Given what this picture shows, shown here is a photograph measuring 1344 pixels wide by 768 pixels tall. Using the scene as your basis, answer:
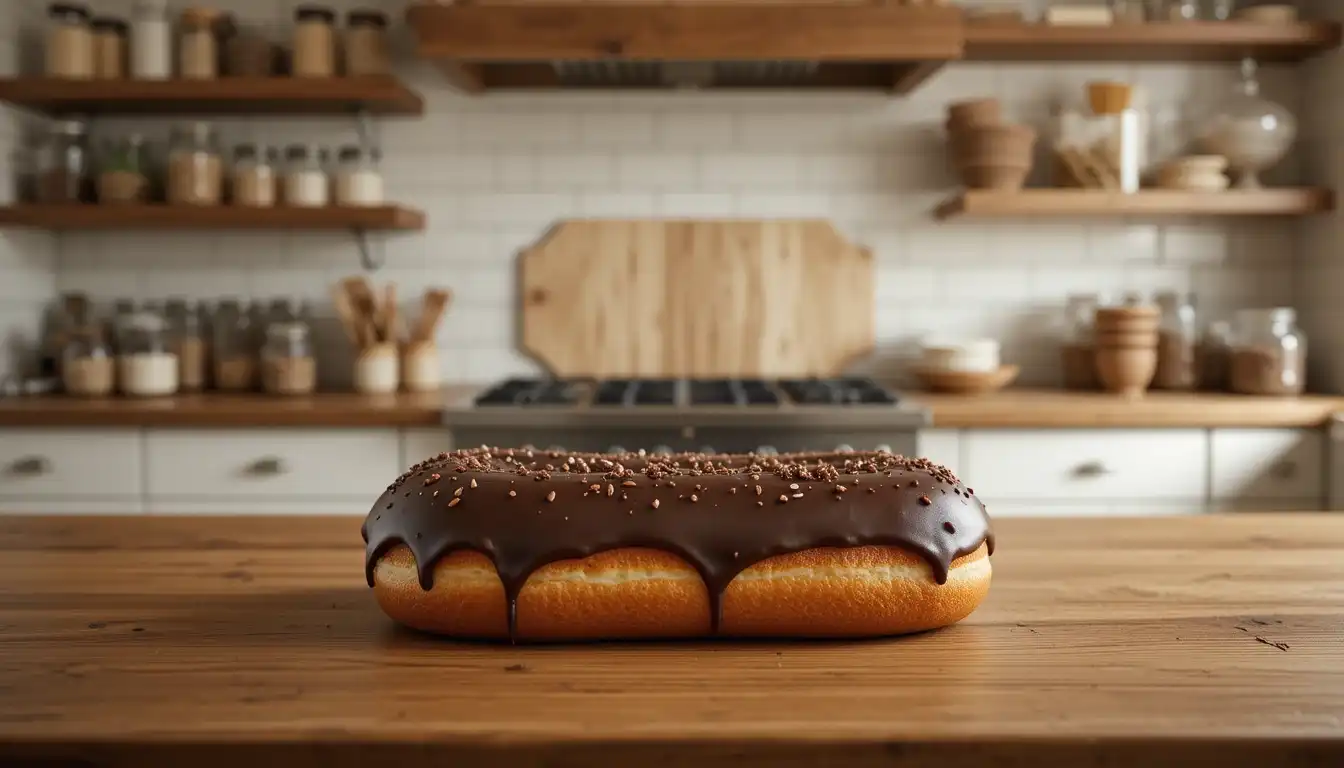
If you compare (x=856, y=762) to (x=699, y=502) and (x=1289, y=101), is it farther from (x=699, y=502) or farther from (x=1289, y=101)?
(x=1289, y=101)

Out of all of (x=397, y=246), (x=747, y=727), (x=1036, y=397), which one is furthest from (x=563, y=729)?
(x=397, y=246)

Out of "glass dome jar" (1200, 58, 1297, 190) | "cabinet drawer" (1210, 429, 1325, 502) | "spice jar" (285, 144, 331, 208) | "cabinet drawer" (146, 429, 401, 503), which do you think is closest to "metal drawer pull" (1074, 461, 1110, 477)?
"cabinet drawer" (1210, 429, 1325, 502)

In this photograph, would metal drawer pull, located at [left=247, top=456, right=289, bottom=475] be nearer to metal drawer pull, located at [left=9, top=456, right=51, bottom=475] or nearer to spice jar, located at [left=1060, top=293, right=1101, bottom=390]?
metal drawer pull, located at [left=9, top=456, right=51, bottom=475]

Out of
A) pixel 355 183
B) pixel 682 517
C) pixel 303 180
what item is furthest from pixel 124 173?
pixel 682 517

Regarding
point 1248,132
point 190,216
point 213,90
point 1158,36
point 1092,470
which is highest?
point 1158,36

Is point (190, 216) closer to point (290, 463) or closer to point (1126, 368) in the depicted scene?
point (290, 463)

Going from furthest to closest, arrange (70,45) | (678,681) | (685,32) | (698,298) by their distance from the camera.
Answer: (698,298)
(70,45)
(685,32)
(678,681)
